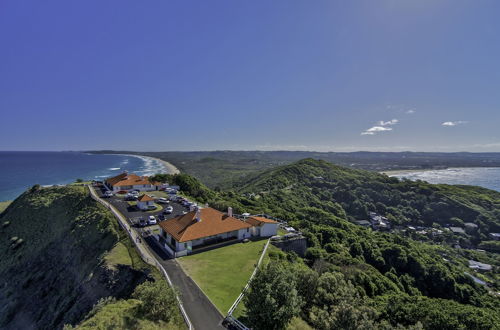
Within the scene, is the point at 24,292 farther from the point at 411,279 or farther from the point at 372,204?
the point at 372,204

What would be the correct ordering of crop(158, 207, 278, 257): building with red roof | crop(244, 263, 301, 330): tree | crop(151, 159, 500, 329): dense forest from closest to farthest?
crop(244, 263, 301, 330): tree
crop(151, 159, 500, 329): dense forest
crop(158, 207, 278, 257): building with red roof

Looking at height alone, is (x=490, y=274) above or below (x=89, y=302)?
below

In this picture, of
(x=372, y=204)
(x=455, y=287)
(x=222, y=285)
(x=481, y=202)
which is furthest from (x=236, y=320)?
(x=481, y=202)

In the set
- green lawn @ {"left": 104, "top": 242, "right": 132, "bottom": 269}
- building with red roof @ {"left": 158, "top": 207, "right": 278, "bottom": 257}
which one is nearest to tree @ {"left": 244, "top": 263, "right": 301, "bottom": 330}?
building with red roof @ {"left": 158, "top": 207, "right": 278, "bottom": 257}

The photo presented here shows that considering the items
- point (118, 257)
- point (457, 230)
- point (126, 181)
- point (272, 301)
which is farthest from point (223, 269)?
point (457, 230)

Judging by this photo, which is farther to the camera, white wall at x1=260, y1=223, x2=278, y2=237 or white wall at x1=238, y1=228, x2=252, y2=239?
white wall at x1=260, y1=223, x2=278, y2=237

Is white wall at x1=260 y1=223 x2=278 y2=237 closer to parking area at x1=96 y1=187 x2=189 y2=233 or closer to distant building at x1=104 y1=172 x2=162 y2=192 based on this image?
parking area at x1=96 y1=187 x2=189 y2=233

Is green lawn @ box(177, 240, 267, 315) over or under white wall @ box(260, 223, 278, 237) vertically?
under

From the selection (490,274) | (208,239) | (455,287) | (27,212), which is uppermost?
(208,239)
